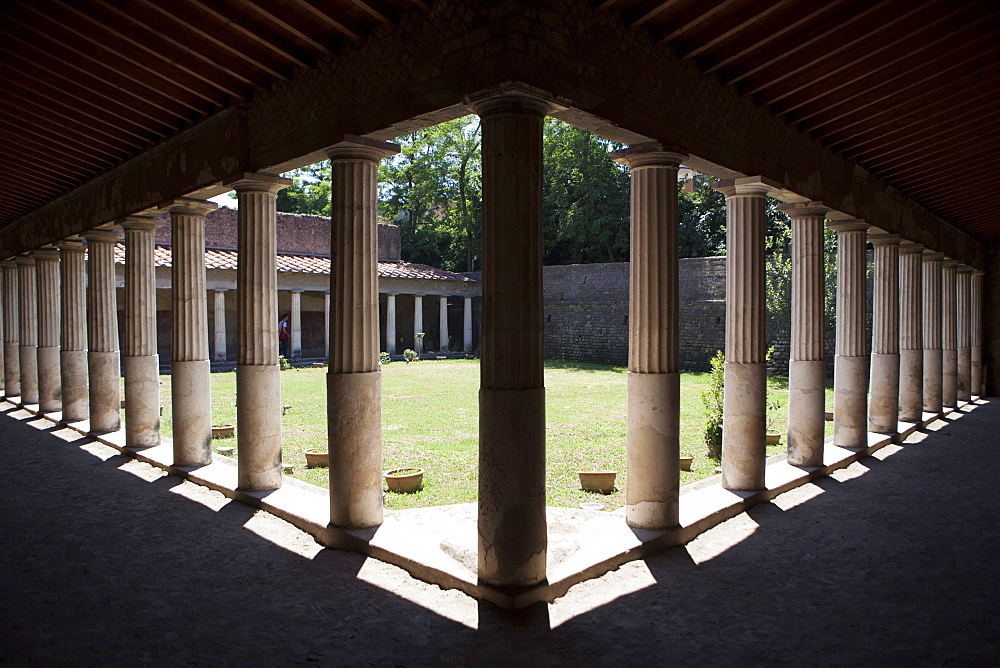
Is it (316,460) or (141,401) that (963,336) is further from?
(141,401)

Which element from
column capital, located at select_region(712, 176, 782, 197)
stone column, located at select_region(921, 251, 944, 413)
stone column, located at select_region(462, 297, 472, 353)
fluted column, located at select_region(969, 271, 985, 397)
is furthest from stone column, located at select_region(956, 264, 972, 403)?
stone column, located at select_region(462, 297, 472, 353)

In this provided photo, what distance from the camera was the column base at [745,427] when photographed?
270 inches

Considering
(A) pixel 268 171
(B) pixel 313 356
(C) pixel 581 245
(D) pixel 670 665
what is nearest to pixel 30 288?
(A) pixel 268 171

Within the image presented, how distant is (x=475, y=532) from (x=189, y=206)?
4.85 meters

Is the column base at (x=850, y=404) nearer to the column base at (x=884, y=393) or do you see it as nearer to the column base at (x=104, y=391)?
the column base at (x=884, y=393)

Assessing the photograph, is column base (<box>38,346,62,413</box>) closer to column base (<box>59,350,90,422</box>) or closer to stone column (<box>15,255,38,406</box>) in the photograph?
stone column (<box>15,255,38,406</box>)

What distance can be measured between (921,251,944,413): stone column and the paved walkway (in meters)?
6.56

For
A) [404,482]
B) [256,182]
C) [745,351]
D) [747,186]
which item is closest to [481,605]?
[404,482]

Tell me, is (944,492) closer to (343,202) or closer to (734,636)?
(734,636)

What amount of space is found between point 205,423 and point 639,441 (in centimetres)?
524

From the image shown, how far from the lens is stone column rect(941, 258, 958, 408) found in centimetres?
1335

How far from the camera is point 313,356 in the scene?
29984 mm

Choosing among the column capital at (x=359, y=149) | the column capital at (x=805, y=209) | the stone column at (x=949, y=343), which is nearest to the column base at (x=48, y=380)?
the column capital at (x=359, y=149)

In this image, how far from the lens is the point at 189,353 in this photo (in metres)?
8.21
